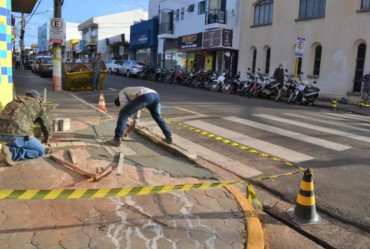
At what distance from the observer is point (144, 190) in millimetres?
3945

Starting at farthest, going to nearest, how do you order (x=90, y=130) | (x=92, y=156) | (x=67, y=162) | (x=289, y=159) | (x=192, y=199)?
(x=90, y=130) < (x=289, y=159) < (x=92, y=156) < (x=67, y=162) < (x=192, y=199)

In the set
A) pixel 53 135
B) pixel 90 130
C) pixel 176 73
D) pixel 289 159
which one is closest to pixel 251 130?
pixel 289 159

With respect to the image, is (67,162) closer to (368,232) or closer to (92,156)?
(92,156)

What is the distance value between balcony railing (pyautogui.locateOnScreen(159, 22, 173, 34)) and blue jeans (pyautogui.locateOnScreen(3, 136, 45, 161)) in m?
32.9

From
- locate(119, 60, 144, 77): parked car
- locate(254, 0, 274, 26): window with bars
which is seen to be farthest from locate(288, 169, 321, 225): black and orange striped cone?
locate(119, 60, 144, 77): parked car

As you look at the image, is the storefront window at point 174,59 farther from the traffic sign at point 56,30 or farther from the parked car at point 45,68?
the traffic sign at point 56,30

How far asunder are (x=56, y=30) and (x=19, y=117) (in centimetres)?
1222

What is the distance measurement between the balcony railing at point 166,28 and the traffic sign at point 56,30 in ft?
69.7

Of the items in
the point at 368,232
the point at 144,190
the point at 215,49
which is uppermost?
the point at 215,49

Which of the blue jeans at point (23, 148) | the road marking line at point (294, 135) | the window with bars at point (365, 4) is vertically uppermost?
the window with bars at point (365, 4)

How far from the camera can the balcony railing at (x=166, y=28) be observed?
38222 millimetres

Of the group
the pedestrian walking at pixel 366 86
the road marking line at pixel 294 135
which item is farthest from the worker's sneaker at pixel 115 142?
the pedestrian walking at pixel 366 86

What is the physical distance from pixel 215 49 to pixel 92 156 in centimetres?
2498

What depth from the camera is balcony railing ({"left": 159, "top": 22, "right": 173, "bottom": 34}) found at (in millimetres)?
38222
